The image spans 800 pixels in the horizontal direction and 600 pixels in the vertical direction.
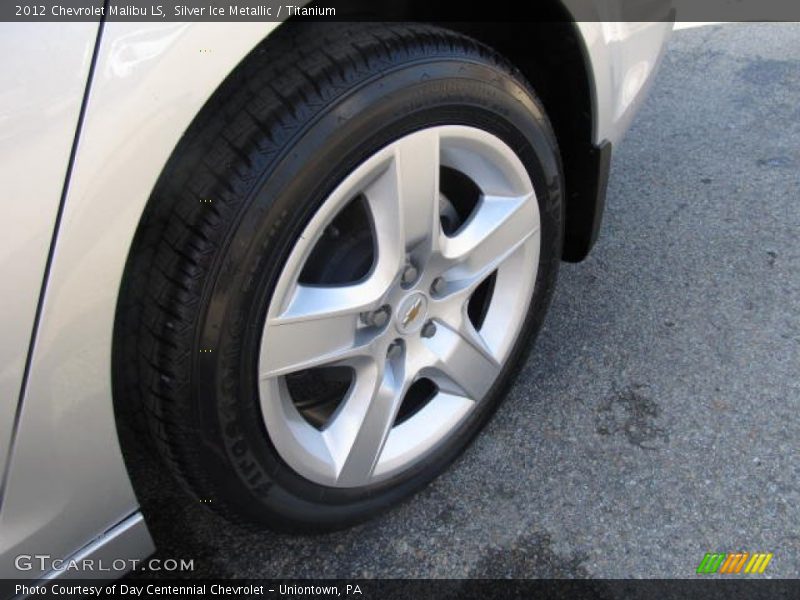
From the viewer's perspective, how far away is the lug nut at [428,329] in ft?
5.35

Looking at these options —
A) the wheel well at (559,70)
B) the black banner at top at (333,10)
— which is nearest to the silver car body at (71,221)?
the black banner at top at (333,10)

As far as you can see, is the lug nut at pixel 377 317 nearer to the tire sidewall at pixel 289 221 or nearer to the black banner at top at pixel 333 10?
the tire sidewall at pixel 289 221

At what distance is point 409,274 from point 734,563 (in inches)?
36.2

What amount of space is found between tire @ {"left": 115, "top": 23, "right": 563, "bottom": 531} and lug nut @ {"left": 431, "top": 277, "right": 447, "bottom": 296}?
0.12 m

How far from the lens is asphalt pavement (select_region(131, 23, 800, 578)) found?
1.72 m

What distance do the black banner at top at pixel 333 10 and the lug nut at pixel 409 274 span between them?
455mm

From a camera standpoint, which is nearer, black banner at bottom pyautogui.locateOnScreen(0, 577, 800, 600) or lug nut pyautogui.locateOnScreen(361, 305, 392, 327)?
lug nut pyautogui.locateOnScreen(361, 305, 392, 327)

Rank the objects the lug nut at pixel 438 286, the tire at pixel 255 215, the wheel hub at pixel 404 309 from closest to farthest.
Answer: the tire at pixel 255 215 < the wheel hub at pixel 404 309 < the lug nut at pixel 438 286

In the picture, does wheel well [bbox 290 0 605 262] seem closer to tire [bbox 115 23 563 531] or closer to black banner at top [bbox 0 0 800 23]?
black banner at top [bbox 0 0 800 23]

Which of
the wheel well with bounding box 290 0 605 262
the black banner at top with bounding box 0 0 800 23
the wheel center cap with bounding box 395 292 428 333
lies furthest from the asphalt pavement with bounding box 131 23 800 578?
the black banner at top with bounding box 0 0 800 23

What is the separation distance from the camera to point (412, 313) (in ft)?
5.11

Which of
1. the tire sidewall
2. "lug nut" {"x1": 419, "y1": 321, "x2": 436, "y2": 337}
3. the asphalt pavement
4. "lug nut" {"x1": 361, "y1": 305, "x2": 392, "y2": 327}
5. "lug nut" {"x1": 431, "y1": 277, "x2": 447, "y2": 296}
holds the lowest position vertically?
the asphalt pavement

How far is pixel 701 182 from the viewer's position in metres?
2.82

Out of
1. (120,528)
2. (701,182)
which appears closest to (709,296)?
(701,182)
